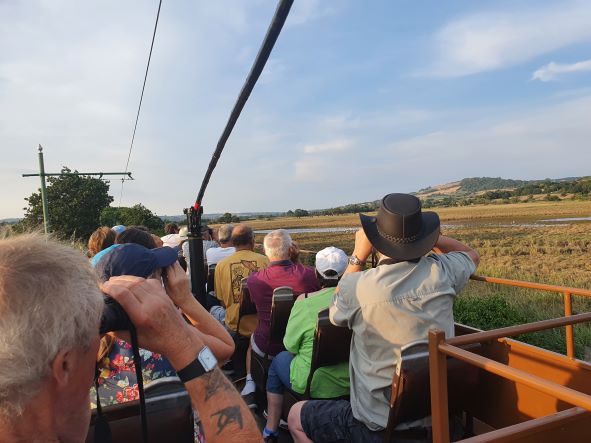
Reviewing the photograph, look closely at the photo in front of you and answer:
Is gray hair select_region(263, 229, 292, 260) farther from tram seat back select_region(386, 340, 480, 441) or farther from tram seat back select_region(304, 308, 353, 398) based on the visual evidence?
tram seat back select_region(386, 340, 480, 441)

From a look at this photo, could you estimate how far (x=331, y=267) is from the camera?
3.48 meters

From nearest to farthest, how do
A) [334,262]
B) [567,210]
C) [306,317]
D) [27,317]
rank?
1. [27,317]
2. [306,317]
3. [334,262]
4. [567,210]

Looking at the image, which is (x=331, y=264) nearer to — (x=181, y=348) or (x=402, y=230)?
(x=402, y=230)

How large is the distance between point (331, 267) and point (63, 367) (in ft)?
8.38

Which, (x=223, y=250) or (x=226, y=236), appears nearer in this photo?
(x=223, y=250)

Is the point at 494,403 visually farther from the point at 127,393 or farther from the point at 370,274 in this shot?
the point at 127,393

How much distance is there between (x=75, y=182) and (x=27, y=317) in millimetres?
37501

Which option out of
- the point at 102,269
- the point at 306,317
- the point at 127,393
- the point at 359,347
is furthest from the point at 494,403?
the point at 102,269

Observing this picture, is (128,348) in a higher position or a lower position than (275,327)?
higher

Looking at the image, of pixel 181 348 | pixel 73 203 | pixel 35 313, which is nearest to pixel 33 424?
pixel 35 313

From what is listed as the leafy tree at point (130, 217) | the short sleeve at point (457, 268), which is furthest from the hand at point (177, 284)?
the leafy tree at point (130, 217)

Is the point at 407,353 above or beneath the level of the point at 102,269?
beneath

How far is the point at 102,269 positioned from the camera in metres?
2.03

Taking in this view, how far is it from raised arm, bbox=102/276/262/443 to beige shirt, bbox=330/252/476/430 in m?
1.10
